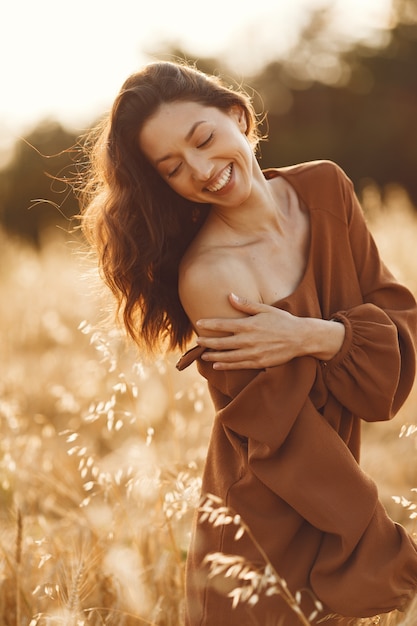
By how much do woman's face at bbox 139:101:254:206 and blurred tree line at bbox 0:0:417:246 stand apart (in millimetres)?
12894

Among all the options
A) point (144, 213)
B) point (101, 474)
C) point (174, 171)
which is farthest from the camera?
point (101, 474)

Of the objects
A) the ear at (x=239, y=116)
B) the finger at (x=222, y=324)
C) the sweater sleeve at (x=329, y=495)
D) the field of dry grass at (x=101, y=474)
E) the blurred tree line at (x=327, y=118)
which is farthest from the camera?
the blurred tree line at (x=327, y=118)

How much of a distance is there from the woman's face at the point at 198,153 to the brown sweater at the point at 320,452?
23cm

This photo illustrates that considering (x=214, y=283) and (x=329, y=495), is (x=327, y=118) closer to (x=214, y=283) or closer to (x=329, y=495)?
(x=214, y=283)

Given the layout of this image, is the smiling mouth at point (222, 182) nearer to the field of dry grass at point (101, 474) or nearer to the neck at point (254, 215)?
the neck at point (254, 215)

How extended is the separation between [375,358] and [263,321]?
0.92 feet

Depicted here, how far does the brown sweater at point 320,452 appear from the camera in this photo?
1825 millimetres

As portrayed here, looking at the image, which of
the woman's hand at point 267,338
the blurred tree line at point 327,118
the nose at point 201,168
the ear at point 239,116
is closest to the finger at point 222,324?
the woman's hand at point 267,338

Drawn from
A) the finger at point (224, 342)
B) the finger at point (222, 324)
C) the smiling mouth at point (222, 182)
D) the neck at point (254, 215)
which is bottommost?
the finger at point (224, 342)

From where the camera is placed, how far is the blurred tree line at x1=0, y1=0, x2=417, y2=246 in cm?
1591

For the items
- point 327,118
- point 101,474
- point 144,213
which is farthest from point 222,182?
point 327,118

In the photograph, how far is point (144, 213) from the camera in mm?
2152

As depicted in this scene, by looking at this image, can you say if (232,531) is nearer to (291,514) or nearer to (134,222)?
(291,514)

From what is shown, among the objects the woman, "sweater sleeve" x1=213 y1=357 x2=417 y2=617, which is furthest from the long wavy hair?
"sweater sleeve" x1=213 y1=357 x2=417 y2=617
